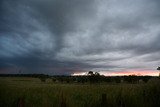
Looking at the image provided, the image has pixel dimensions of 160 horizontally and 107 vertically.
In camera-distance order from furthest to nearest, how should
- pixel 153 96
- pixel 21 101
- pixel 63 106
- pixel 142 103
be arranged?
pixel 153 96
pixel 142 103
pixel 63 106
pixel 21 101

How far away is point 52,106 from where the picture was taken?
36.4 ft

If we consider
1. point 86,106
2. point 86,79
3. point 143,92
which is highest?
point 86,79

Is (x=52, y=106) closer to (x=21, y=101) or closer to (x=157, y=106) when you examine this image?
(x=21, y=101)

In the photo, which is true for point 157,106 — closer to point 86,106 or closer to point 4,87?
point 86,106

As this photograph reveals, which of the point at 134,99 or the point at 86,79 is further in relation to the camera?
the point at 86,79

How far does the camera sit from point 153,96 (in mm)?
12695

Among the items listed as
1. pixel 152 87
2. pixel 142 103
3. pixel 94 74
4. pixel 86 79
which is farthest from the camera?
pixel 86 79

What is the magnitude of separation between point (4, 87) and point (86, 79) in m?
76.7

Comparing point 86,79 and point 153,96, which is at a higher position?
point 86,79

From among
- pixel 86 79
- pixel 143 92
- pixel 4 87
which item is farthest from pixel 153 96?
pixel 86 79

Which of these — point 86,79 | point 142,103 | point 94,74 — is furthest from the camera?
point 86,79

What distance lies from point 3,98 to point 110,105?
199 inches

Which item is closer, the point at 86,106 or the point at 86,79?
the point at 86,106

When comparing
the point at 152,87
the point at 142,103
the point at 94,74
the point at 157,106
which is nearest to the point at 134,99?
the point at 142,103
